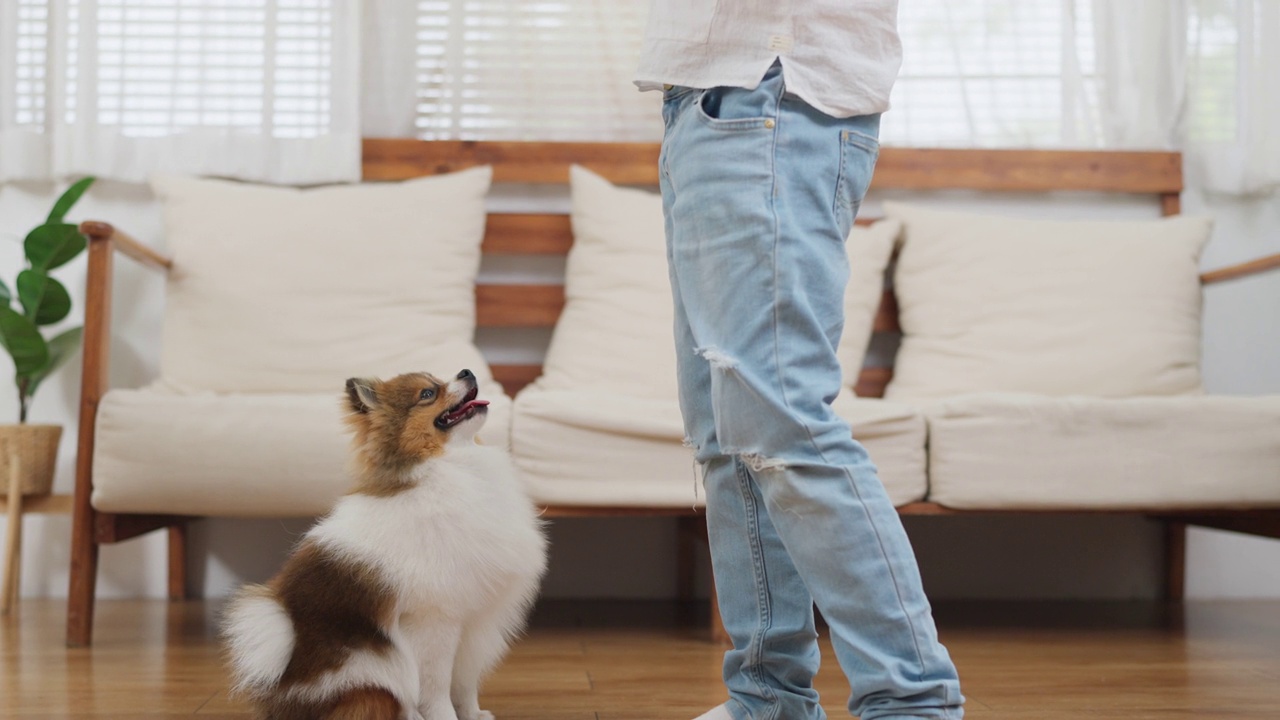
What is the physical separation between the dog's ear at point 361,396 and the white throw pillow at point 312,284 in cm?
82

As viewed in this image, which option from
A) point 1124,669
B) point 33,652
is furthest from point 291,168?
point 1124,669

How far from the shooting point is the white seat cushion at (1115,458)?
6.19 feet

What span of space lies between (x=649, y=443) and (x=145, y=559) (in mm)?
1358

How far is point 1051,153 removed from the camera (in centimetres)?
263

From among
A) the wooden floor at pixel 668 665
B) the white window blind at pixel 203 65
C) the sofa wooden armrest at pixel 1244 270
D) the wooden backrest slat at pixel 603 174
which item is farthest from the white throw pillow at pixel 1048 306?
the white window blind at pixel 203 65

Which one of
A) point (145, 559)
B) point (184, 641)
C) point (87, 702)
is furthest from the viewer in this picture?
point (145, 559)

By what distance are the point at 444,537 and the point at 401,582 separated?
75 millimetres

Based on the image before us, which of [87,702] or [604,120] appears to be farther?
[604,120]

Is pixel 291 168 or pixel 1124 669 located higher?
pixel 291 168

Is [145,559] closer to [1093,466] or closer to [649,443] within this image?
[649,443]

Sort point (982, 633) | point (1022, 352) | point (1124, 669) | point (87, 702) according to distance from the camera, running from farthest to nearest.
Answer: point (1022, 352) → point (982, 633) → point (1124, 669) → point (87, 702)

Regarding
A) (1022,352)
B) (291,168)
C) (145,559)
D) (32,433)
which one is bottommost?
(145,559)

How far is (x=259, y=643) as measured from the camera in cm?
127

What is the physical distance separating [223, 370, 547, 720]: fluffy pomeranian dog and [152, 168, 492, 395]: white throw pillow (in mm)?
842
